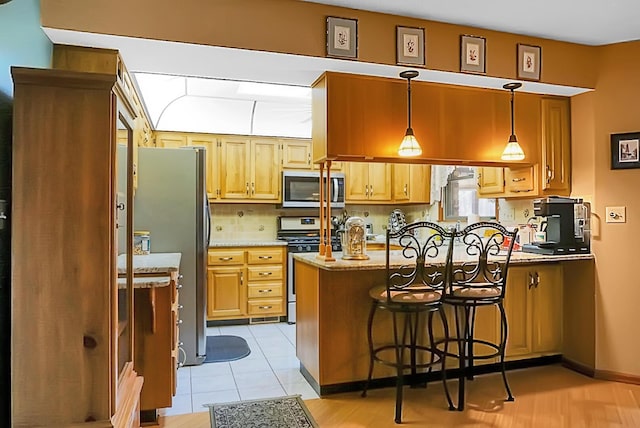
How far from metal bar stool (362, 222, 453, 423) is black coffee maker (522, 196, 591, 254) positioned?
0.86 m

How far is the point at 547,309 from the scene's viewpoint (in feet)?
11.5

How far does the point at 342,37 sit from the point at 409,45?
1.47 ft

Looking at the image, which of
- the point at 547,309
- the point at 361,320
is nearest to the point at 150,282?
the point at 361,320

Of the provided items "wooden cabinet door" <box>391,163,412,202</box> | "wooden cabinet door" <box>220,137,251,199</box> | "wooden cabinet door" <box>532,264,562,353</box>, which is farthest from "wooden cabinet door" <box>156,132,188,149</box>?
"wooden cabinet door" <box>532,264,562,353</box>

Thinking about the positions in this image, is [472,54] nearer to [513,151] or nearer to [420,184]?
[513,151]

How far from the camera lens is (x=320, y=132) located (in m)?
3.03

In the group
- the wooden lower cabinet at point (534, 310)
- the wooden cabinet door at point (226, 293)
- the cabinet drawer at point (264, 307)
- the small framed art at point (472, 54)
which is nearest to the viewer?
the small framed art at point (472, 54)

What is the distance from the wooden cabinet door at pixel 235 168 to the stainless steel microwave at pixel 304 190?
0.47 meters

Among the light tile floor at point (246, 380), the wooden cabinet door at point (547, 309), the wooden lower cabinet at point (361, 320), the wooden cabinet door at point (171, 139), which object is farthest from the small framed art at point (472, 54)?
the wooden cabinet door at point (171, 139)

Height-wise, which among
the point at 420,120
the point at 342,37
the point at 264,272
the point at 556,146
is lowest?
the point at 264,272

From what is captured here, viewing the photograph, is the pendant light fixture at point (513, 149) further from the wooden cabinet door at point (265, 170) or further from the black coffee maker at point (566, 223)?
the wooden cabinet door at point (265, 170)

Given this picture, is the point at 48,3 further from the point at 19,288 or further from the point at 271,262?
the point at 271,262

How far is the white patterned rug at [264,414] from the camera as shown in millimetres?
2533

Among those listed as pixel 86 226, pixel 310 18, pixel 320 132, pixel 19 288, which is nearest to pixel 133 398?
pixel 19 288
